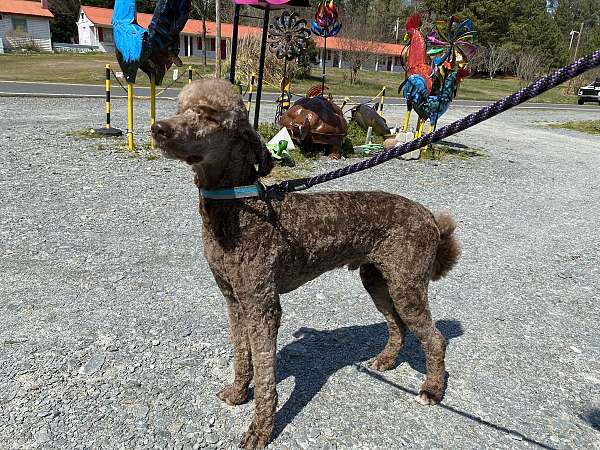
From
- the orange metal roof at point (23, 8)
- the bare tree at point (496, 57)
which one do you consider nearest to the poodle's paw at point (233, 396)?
the bare tree at point (496, 57)

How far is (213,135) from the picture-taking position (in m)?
2.04

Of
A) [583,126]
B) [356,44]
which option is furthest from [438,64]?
[356,44]

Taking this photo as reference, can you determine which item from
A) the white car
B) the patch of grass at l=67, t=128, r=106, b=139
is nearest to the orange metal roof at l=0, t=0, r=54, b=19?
the patch of grass at l=67, t=128, r=106, b=139

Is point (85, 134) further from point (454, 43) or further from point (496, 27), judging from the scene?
point (496, 27)

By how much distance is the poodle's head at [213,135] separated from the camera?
192cm

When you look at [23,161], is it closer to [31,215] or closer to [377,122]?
[31,215]

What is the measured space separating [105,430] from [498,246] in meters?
4.98

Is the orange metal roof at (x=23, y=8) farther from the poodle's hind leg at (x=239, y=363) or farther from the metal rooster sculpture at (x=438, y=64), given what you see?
the poodle's hind leg at (x=239, y=363)

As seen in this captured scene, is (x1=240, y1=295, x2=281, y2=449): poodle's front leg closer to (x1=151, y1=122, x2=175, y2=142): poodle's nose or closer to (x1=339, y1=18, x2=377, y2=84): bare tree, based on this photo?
(x1=151, y1=122, x2=175, y2=142): poodle's nose

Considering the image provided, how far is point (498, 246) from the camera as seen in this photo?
6.07 metres

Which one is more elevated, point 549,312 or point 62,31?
point 62,31

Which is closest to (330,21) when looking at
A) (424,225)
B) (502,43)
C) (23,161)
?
(23,161)

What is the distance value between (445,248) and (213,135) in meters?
1.81

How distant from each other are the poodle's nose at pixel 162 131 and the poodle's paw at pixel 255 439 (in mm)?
1718
